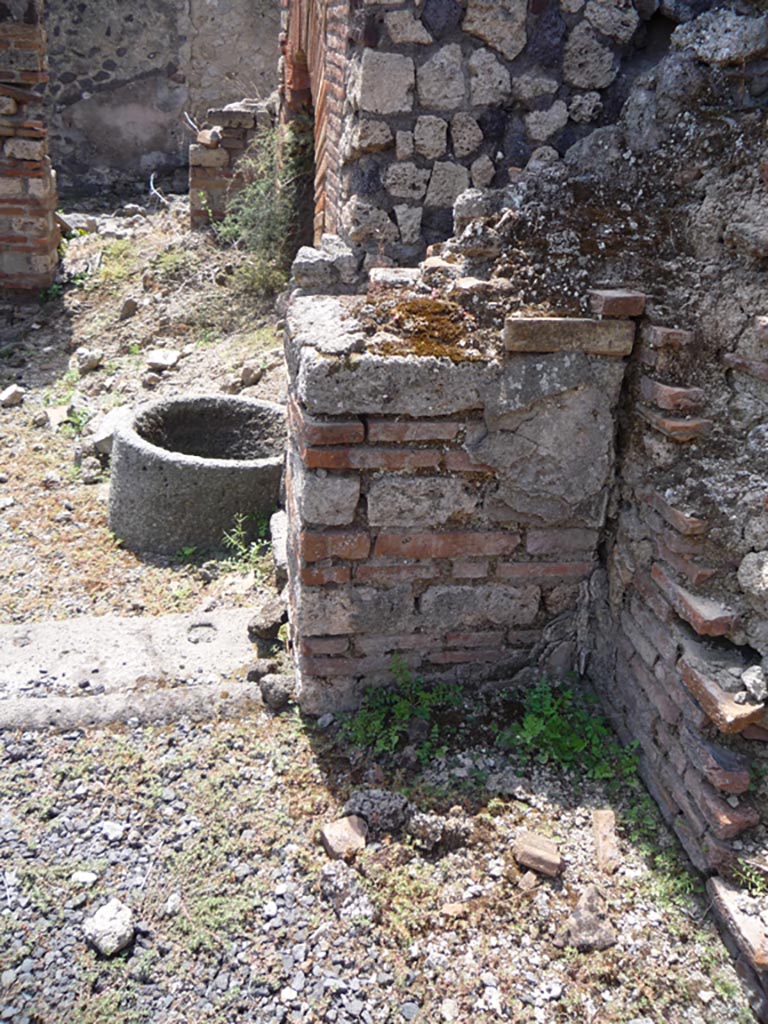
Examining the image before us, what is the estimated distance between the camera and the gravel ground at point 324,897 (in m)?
1.95

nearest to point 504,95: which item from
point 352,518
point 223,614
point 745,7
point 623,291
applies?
point 745,7

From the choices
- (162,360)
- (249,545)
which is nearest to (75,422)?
(162,360)

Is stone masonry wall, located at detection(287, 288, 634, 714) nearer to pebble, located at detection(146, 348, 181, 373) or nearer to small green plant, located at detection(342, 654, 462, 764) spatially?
small green plant, located at detection(342, 654, 462, 764)

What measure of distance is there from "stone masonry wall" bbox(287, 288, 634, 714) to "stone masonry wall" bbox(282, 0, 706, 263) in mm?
1122

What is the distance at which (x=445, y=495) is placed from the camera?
2.55 metres

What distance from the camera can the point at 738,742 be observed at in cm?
211

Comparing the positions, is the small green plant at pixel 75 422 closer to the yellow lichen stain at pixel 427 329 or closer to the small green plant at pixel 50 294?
the small green plant at pixel 50 294

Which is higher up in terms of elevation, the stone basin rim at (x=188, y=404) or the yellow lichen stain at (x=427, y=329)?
the yellow lichen stain at (x=427, y=329)

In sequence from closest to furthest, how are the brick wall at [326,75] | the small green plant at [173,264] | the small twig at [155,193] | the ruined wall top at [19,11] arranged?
1. the brick wall at [326,75]
2. the ruined wall top at [19,11]
3. the small green plant at [173,264]
4. the small twig at [155,193]

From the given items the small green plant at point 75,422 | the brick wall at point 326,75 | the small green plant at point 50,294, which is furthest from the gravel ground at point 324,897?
the small green plant at point 50,294

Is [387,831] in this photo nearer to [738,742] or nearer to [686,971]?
[686,971]

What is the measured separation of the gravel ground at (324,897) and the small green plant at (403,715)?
0.24 feet

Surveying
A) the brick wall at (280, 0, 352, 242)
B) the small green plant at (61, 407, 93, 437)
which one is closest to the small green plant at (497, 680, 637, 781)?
the brick wall at (280, 0, 352, 242)

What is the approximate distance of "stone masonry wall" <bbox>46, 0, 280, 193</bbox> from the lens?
10750 mm
